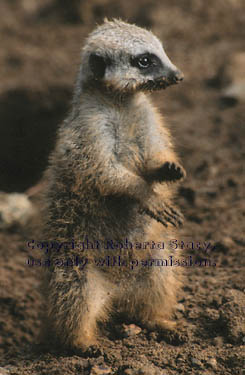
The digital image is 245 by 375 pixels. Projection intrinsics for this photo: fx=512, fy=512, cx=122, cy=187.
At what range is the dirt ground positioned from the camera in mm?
3004

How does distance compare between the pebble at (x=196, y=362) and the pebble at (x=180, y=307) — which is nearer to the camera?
the pebble at (x=196, y=362)

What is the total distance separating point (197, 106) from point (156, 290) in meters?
3.39

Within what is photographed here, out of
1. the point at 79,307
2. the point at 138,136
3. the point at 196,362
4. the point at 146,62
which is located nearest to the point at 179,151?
the point at 138,136

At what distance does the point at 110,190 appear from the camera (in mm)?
3037

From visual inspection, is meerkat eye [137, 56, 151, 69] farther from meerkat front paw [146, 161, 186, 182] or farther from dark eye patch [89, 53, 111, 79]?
meerkat front paw [146, 161, 186, 182]

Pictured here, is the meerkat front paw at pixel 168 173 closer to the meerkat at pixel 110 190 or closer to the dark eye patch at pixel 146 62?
the meerkat at pixel 110 190

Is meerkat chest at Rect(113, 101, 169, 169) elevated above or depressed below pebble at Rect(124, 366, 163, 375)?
above

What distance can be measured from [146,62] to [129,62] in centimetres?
10

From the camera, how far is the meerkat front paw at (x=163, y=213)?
119 inches

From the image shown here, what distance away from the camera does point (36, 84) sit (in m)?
6.50

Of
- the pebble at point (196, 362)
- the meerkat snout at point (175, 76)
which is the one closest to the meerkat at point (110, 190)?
the meerkat snout at point (175, 76)

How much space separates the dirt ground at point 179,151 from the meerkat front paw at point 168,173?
87cm

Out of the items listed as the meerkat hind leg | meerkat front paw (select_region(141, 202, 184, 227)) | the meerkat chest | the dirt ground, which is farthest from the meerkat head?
the dirt ground

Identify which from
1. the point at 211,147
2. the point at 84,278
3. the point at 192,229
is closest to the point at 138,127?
the point at 84,278
